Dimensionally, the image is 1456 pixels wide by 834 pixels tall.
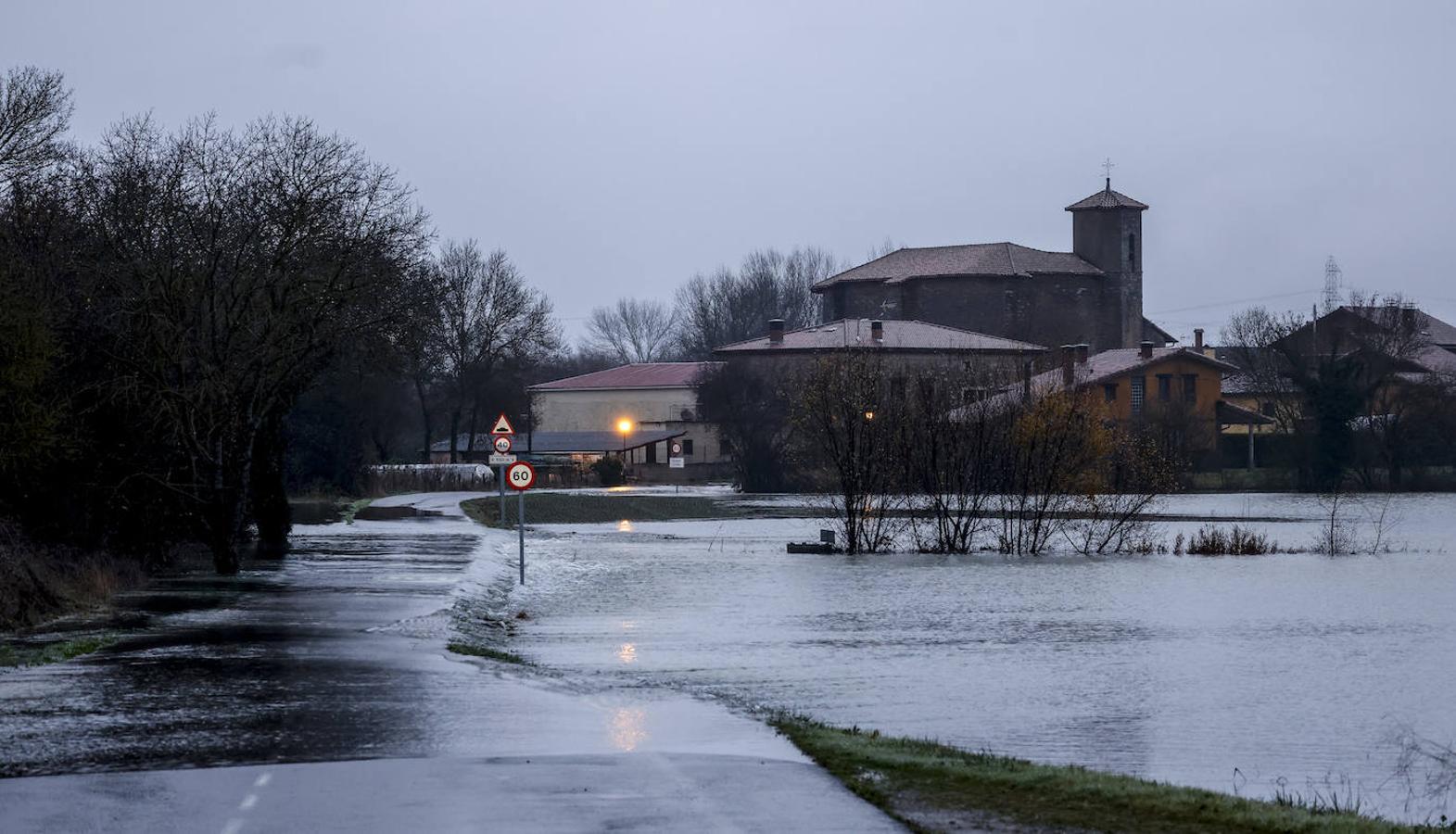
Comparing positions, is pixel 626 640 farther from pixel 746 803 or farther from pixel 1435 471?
pixel 1435 471

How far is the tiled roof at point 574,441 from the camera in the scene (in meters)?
126

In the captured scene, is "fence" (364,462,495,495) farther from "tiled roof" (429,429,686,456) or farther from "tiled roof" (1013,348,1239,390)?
"tiled roof" (1013,348,1239,390)

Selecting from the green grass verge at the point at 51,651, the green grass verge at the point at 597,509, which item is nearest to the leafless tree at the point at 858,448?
the green grass verge at the point at 597,509

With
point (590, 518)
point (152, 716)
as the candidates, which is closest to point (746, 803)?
point (152, 716)

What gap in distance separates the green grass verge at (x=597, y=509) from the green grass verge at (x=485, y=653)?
35812 millimetres

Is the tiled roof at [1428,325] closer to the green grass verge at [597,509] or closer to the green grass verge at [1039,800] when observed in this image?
the green grass verge at [597,509]

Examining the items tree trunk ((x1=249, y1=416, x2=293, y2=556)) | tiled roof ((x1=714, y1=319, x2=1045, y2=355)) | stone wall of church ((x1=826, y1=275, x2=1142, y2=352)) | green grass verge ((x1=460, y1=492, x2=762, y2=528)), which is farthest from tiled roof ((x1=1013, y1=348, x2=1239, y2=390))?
tree trunk ((x1=249, y1=416, x2=293, y2=556))

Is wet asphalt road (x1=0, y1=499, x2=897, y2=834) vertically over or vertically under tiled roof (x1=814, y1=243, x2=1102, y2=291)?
under

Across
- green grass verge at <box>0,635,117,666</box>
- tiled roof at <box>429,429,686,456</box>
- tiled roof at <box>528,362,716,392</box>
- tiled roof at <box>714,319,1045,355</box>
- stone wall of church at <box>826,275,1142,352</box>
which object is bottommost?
green grass verge at <box>0,635,117,666</box>

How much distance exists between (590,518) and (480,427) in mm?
54350

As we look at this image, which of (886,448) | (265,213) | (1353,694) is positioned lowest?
(1353,694)

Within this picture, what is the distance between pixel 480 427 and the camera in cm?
11981

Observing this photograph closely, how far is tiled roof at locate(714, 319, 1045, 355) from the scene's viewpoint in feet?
372

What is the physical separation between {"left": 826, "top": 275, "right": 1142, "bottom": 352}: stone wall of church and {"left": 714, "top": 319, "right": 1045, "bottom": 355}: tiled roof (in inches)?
309
